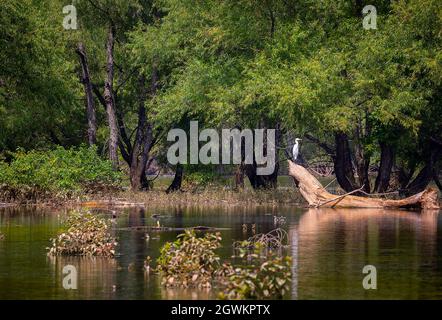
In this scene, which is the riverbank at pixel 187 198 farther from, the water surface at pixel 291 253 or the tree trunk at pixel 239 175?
the water surface at pixel 291 253

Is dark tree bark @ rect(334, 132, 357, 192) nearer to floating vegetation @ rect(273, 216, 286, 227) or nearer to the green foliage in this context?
the green foliage

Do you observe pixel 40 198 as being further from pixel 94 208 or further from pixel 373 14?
pixel 373 14

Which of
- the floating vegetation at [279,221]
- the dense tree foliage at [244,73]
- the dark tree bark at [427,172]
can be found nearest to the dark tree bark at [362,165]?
the dense tree foliage at [244,73]

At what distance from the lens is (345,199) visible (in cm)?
4678

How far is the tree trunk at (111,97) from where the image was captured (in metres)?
56.0

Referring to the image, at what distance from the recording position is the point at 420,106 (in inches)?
1849

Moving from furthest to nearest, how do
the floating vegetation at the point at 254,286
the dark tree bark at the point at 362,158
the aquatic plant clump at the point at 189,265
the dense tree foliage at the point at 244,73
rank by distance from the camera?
1. the dark tree bark at the point at 362,158
2. the dense tree foliage at the point at 244,73
3. the aquatic plant clump at the point at 189,265
4. the floating vegetation at the point at 254,286

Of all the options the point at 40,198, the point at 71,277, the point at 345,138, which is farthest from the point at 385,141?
the point at 71,277

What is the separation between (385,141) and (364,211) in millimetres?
6520

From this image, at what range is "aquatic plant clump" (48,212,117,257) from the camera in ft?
89.3

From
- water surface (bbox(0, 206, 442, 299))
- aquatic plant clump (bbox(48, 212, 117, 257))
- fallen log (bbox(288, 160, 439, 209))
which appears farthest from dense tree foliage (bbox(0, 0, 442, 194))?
aquatic plant clump (bbox(48, 212, 117, 257))

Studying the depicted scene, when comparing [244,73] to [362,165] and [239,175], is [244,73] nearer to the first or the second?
[239,175]

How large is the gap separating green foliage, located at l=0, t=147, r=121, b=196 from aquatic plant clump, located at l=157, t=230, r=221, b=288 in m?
25.4

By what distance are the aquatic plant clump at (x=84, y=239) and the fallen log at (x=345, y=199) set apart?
20.5 meters
